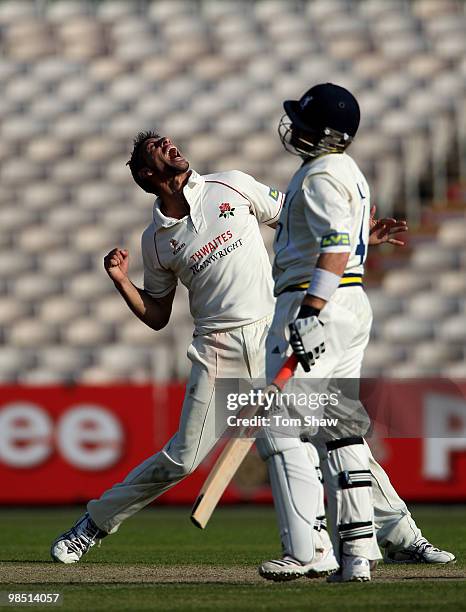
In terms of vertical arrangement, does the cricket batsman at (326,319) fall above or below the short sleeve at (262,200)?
below

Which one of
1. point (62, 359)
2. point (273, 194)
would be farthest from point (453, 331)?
point (273, 194)

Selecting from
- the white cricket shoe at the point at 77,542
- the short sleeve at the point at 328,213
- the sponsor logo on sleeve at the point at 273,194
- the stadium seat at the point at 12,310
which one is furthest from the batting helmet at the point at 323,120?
the stadium seat at the point at 12,310

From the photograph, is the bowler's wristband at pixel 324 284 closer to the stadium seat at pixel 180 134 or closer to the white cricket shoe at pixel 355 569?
the white cricket shoe at pixel 355 569

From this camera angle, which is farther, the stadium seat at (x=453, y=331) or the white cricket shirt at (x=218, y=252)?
the stadium seat at (x=453, y=331)

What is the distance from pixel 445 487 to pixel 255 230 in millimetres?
5879

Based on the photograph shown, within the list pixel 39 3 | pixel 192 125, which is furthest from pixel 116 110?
Result: pixel 39 3

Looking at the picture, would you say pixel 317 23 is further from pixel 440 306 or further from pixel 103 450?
pixel 103 450

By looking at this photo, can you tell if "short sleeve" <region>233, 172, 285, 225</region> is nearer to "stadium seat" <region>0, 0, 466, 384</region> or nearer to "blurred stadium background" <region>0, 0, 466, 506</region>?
"blurred stadium background" <region>0, 0, 466, 506</region>

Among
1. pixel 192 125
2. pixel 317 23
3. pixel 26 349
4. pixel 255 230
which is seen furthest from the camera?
pixel 317 23

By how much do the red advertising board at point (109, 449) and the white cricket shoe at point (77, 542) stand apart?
513 centimetres

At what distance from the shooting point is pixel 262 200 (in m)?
6.52

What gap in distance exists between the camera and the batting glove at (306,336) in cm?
490

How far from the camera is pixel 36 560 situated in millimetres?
6840

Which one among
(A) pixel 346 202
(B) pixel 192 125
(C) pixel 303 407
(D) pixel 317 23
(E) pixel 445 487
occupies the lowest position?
(E) pixel 445 487
